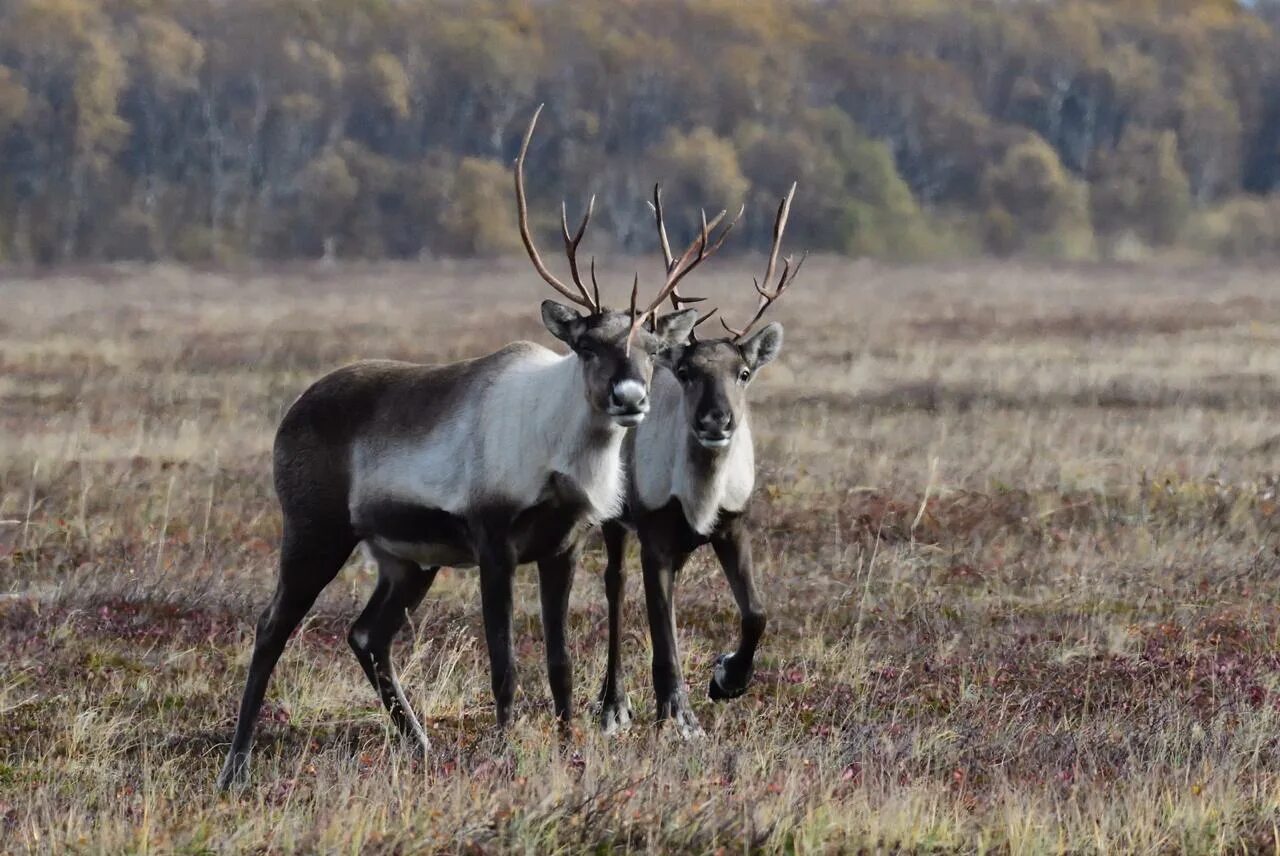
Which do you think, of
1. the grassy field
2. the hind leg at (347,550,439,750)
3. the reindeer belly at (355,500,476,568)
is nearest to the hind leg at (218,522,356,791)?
the reindeer belly at (355,500,476,568)

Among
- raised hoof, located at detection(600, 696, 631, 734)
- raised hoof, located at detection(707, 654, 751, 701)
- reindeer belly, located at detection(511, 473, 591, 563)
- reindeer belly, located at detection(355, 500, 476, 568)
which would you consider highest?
reindeer belly, located at detection(511, 473, 591, 563)

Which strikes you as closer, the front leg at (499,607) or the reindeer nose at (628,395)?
the reindeer nose at (628,395)

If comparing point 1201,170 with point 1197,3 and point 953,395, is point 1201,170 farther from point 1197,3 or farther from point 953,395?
point 953,395

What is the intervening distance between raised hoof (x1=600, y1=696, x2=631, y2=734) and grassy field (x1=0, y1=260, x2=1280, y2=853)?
116 millimetres

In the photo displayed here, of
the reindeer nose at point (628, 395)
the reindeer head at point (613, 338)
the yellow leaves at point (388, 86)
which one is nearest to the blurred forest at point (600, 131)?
the yellow leaves at point (388, 86)

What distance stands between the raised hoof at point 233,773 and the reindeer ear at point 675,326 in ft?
7.68

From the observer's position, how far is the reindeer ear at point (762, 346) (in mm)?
8234

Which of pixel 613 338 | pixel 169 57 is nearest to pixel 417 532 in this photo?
pixel 613 338

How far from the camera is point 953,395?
20297mm

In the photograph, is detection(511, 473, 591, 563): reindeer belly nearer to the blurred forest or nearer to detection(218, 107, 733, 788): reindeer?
detection(218, 107, 733, 788): reindeer

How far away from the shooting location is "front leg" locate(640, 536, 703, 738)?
774cm

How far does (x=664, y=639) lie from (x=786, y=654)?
52.4 inches

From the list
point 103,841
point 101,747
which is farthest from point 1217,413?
point 103,841

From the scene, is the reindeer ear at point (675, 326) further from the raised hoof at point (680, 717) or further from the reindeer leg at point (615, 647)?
the raised hoof at point (680, 717)
